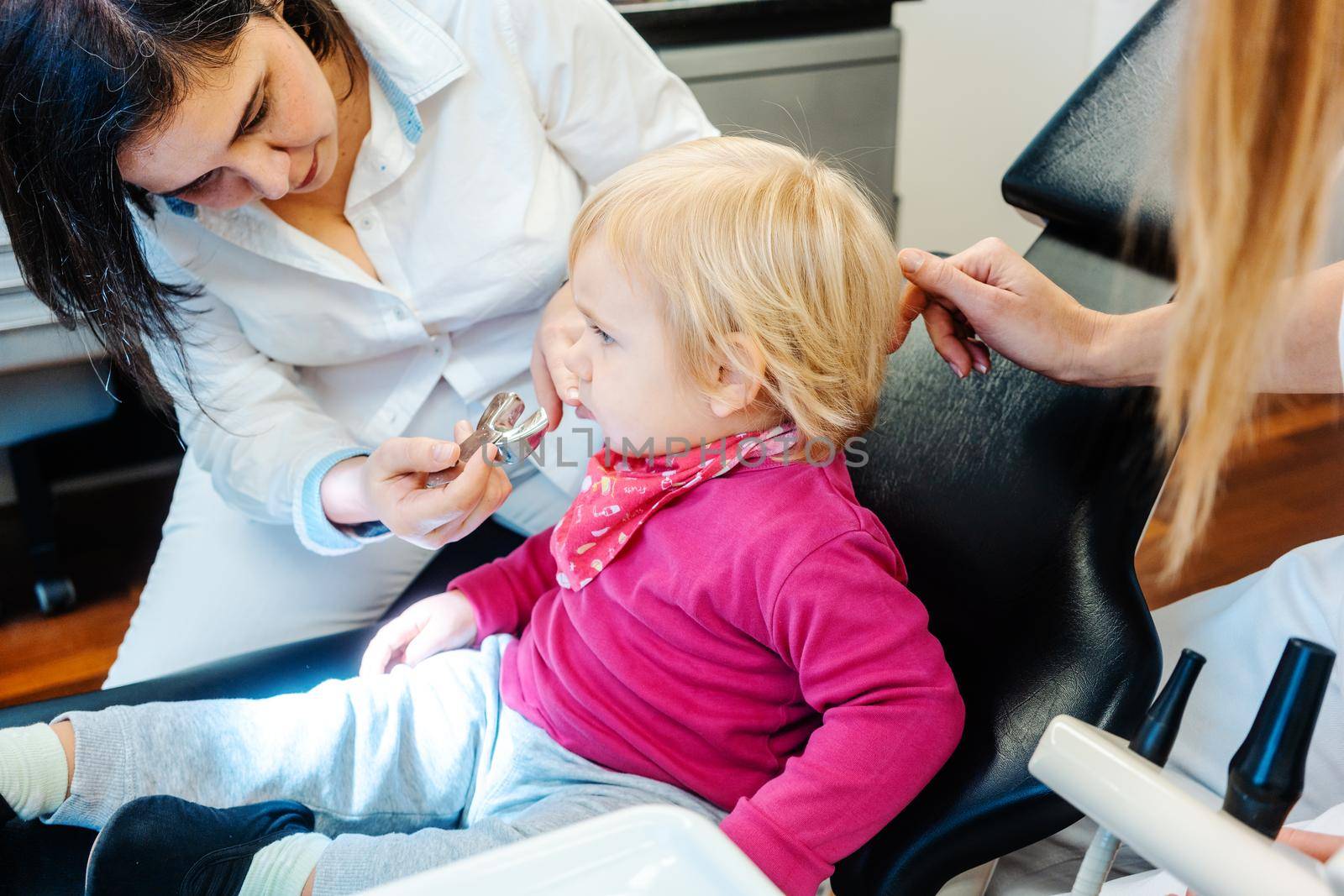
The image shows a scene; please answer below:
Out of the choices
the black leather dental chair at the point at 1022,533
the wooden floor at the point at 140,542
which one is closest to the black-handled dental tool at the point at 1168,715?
the black leather dental chair at the point at 1022,533

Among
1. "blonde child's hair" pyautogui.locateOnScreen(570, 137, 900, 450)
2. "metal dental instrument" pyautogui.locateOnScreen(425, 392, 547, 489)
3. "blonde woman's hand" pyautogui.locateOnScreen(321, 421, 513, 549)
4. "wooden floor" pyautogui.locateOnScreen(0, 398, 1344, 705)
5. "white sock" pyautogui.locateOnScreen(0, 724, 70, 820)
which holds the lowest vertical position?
"wooden floor" pyautogui.locateOnScreen(0, 398, 1344, 705)

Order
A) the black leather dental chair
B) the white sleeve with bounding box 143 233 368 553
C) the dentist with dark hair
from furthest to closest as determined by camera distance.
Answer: the white sleeve with bounding box 143 233 368 553, the dentist with dark hair, the black leather dental chair

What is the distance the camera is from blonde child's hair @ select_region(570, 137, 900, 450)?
746 mm

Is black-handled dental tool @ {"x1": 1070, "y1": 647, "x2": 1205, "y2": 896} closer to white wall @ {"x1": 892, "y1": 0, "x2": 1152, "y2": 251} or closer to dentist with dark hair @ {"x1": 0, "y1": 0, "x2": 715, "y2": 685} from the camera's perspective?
dentist with dark hair @ {"x1": 0, "y1": 0, "x2": 715, "y2": 685}

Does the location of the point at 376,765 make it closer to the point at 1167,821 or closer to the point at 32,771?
the point at 32,771

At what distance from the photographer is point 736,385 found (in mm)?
780

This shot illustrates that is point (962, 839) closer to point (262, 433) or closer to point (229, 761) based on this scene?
point (229, 761)

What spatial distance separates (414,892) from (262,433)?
783mm

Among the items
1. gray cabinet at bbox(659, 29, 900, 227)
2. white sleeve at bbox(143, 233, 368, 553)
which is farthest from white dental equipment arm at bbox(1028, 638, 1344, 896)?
gray cabinet at bbox(659, 29, 900, 227)

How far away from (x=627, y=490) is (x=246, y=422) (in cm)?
48

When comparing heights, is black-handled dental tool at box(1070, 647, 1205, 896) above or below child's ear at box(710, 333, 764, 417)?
above

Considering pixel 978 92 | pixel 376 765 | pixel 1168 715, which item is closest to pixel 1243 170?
pixel 1168 715

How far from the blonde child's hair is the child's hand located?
344mm

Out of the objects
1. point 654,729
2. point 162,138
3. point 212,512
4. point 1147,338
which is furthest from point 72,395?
point 1147,338
